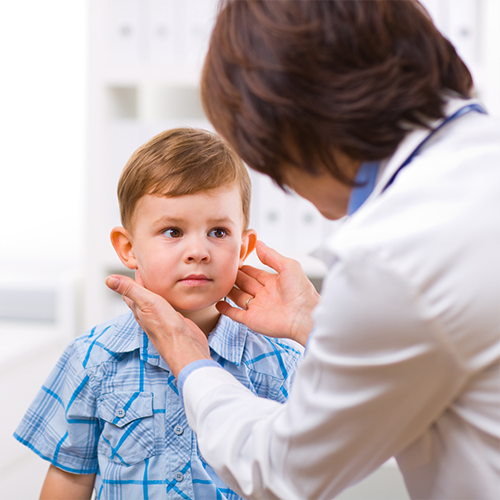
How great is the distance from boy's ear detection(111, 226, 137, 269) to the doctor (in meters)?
0.36

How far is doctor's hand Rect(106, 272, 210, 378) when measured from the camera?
0.81 m

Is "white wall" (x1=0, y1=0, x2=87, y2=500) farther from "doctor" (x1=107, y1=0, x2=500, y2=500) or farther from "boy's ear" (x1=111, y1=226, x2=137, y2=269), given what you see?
"doctor" (x1=107, y1=0, x2=500, y2=500)

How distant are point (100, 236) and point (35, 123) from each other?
0.81 metres

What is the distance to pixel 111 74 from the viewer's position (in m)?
1.67

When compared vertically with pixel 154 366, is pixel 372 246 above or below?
above

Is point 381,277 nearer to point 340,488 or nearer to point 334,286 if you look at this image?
point 334,286

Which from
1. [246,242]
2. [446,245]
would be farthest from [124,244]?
[446,245]

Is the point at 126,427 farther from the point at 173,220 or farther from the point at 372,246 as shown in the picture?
the point at 372,246

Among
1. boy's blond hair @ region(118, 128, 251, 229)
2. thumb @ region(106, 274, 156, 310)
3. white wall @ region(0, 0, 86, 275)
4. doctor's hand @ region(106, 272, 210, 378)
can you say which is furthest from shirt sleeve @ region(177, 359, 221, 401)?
white wall @ region(0, 0, 86, 275)

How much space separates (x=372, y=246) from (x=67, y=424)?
667mm

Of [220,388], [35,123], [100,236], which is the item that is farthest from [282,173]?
[35,123]

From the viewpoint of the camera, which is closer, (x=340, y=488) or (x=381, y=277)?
(x=381, y=277)

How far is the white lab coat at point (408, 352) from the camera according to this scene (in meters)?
0.51

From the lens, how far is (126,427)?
91 centimetres
